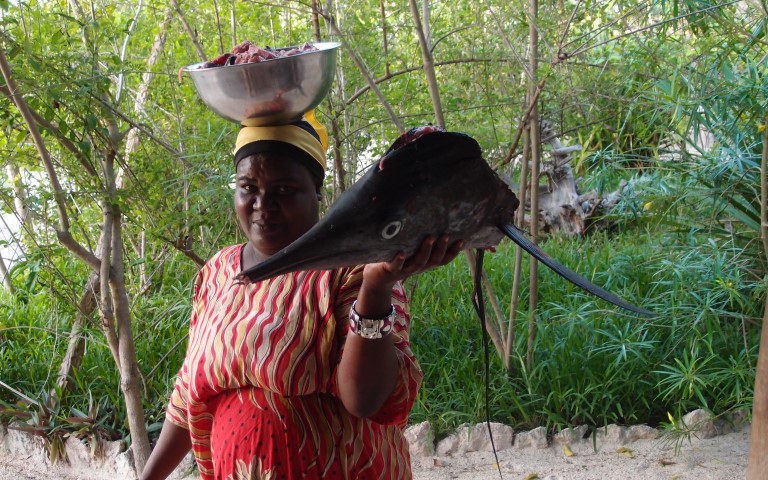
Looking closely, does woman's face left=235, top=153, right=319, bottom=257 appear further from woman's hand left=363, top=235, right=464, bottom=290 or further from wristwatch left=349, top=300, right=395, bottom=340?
woman's hand left=363, top=235, right=464, bottom=290

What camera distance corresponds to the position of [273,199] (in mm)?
1455

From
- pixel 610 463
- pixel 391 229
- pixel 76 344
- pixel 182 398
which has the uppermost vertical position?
pixel 391 229

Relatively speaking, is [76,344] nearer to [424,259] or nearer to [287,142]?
[287,142]

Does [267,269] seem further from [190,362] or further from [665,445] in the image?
[665,445]

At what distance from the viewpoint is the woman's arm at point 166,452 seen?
173 centimetres

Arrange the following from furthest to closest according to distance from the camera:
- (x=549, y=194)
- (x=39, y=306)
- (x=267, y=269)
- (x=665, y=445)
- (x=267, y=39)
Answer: (x=549, y=194) < (x=39, y=306) < (x=267, y=39) < (x=665, y=445) < (x=267, y=269)

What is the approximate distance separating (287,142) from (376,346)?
425 millimetres

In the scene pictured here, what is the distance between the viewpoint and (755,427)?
2320 mm

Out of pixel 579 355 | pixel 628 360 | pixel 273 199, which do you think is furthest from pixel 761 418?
pixel 273 199

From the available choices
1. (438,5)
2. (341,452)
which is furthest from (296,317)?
(438,5)

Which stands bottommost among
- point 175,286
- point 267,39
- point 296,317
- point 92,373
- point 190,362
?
point 92,373

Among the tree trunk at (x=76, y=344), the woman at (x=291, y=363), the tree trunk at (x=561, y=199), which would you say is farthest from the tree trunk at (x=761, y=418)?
the tree trunk at (x=561, y=199)

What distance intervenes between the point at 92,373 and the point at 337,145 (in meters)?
1.72

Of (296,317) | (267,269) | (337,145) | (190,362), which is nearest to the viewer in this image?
(267,269)
